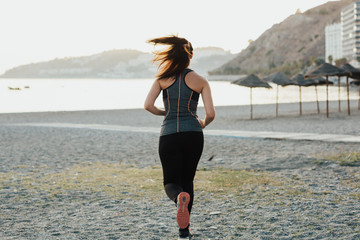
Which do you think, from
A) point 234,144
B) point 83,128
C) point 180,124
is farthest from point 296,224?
point 83,128

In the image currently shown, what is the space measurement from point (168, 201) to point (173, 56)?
269cm

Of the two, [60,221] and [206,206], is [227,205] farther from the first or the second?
[60,221]

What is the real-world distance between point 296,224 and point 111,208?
207cm

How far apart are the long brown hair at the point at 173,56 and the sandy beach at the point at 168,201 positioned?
5.15 ft

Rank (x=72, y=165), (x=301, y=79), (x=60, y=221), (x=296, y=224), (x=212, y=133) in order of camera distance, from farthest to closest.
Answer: (x=301, y=79) → (x=212, y=133) → (x=72, y=165) → (x=60, y=221) → (x=296, y=224)

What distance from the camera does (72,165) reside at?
888cm

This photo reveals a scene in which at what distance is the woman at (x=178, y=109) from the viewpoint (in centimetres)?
353

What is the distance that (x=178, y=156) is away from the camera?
3.56 m

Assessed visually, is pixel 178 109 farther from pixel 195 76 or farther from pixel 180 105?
pixel 195 76

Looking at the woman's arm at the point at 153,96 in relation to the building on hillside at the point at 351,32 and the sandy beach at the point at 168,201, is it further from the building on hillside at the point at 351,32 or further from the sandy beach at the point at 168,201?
the building on hillside at the point at 351,32

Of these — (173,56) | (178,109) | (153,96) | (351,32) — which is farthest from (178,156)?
(351,32)

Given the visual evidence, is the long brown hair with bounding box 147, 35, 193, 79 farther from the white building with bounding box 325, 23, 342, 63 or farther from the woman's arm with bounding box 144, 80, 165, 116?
the white building with bounding box 325, 23, 342, 63

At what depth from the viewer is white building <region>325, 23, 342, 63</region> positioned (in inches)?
6811

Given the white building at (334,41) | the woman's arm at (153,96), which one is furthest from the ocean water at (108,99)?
the white building at (334,41)
